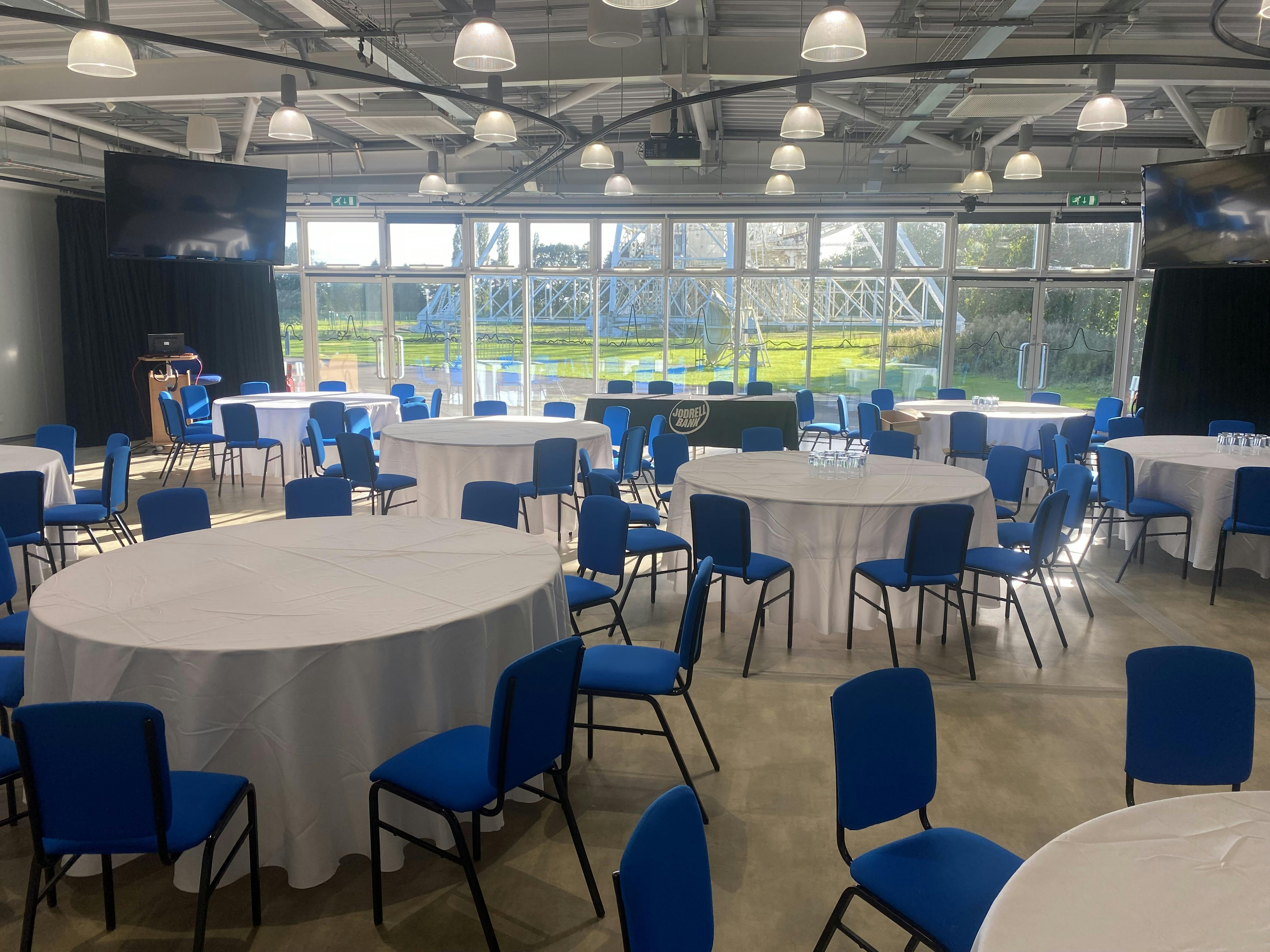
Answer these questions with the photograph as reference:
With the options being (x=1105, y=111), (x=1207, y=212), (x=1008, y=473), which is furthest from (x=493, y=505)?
(x=1207, y=212)

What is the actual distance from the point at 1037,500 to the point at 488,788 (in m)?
8.63

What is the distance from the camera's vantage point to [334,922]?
9.52ft

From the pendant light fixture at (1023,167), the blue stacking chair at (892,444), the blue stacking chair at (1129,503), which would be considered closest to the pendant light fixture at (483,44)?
the blue stacking chair at (892,444)

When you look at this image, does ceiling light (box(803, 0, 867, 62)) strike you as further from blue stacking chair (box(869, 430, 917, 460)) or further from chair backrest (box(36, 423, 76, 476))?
chair backrest (box(36, 423, 76, 476))

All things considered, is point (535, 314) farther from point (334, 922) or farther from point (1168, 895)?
point (1168, 895)

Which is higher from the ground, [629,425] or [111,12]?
[111,12]

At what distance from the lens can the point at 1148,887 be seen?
1824 millimetres

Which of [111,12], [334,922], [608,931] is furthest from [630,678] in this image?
[111,12]

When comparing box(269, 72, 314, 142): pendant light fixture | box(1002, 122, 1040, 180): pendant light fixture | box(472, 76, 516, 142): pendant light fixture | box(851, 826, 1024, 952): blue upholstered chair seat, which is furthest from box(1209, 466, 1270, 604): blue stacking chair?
box(269, 72, 314, 142): pendant light fixture

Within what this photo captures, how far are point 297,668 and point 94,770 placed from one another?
2.08 ft

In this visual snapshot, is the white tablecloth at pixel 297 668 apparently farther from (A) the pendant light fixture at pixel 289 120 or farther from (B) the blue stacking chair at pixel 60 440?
(B) the blue stacking chair at pixel 60 440

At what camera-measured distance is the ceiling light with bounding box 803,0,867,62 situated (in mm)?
4227

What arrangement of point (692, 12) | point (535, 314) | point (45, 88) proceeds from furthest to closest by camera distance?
point (535, 314), point (45, 88), point (692, 12)

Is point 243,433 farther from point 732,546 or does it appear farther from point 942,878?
point 942,878
